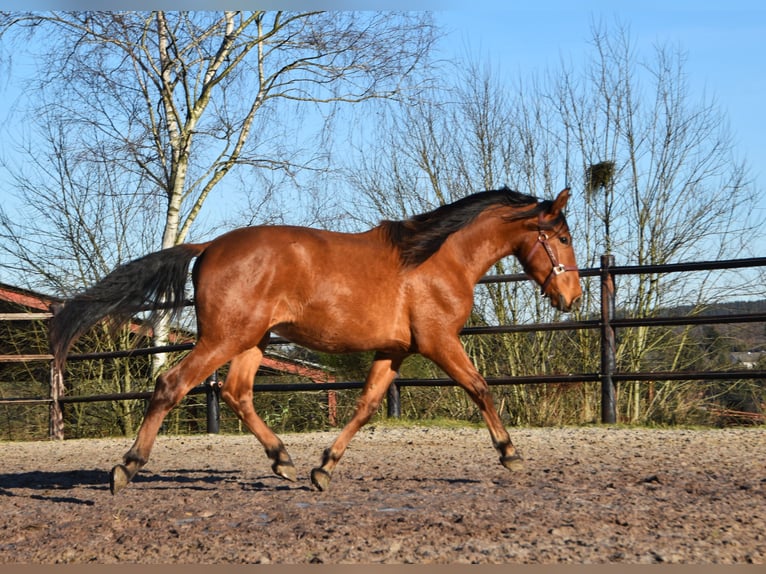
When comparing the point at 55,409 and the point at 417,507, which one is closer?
the point at 417,507

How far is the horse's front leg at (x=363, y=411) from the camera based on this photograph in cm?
532

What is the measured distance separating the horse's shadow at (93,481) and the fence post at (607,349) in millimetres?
4288

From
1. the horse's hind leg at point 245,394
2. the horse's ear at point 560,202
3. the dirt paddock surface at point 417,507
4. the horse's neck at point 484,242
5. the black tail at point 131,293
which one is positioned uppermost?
the horse's ear at point 560,202

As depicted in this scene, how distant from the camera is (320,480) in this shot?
17.3ft

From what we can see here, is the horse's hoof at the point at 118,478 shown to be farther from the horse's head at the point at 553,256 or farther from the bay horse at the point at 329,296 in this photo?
the horse's head at the point at 553,256

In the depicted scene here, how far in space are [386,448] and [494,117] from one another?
6719 millimetres

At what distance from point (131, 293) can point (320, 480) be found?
5.42 ft

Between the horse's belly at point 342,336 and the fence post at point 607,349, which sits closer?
the horse's belly at point 342,336

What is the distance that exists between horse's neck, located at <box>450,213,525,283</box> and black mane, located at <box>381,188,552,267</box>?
6 centimetres

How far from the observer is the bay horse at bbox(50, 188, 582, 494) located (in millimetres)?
5320

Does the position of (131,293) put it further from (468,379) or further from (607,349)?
(607,349)

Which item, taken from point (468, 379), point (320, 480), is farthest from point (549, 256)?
point (320, 480)

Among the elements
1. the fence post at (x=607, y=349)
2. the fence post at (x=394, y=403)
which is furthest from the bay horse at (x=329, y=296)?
the fence post at (x=394, y=403)

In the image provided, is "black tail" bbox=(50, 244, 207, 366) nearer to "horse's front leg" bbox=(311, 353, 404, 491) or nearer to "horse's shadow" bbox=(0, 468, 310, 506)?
"horse's shadow" bbox=(0, 468, 310, 506)
